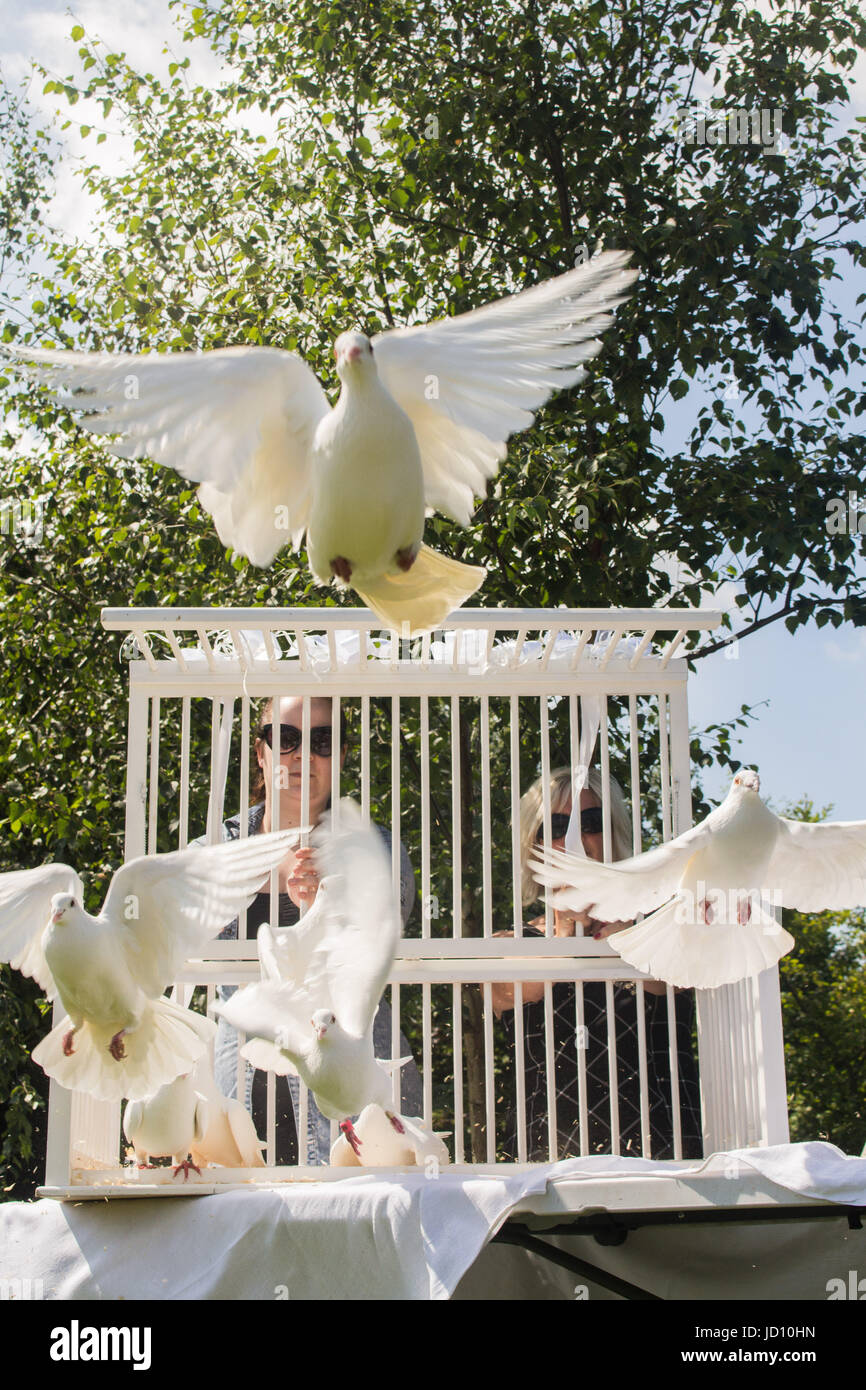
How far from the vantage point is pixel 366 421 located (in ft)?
6.89

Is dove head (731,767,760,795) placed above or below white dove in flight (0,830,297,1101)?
above

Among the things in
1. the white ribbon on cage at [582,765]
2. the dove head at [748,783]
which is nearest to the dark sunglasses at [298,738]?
the white ribbon on cage at [582,765]

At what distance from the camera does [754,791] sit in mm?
2865

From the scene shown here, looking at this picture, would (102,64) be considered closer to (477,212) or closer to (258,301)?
(258,301)

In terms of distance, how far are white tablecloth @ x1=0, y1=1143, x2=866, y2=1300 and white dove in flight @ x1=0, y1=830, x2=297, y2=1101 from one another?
0.33 meters

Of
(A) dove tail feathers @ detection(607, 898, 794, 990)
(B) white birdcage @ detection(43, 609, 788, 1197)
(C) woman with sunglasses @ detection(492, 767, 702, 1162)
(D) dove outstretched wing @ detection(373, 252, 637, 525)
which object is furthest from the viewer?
(C) woman with sunglasses @ detection(492, 767, 702, 1162)

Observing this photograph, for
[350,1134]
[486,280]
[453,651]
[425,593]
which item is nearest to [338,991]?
[350,1134]

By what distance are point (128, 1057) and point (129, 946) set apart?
242 millimetres

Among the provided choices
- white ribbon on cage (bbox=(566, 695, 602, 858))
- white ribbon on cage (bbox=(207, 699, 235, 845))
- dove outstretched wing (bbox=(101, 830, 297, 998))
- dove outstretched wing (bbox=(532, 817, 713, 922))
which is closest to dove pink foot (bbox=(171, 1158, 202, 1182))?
dove outstretched wing (bbox=(101, 830, 297, 998))

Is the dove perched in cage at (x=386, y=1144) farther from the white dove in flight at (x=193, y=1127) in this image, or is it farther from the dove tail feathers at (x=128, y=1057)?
the dove tail feathers at (x=128, y=1057)

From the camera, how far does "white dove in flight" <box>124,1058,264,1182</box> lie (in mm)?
2859

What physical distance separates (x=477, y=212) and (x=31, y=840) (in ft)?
11.3

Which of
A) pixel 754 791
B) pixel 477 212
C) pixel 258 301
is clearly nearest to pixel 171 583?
pixel 258 301

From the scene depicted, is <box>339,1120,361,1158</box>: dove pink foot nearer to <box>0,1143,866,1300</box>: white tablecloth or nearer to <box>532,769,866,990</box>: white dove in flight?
<box>0,1143,866,1300</box>: white tablecloth
